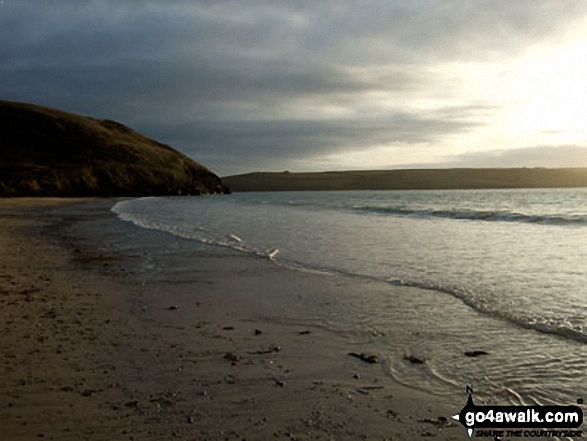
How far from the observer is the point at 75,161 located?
91.2 m

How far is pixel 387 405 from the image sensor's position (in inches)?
167

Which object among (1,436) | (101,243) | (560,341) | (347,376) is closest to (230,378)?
(347,376)

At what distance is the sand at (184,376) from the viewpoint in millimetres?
3793

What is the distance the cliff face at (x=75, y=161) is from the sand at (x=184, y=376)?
2683 inches

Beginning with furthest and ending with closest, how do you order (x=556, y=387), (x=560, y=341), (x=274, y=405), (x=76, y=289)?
(x=76, y=289) < (x=560, y=341) < (x=556, y=387) < (x=274, y=405)

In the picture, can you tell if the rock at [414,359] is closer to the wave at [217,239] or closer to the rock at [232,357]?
the rock at [232,357]

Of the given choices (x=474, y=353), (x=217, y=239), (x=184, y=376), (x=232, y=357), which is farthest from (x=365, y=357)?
(x=217, y=239)

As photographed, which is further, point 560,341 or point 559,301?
point 559,301

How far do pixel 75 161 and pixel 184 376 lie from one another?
94.6 meters

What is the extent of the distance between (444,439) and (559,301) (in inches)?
202

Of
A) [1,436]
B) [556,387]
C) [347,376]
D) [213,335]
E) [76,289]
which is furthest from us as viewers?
[76,289]

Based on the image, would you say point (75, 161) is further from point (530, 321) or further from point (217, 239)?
point (530, 321)

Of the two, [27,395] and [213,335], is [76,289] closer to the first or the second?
[213,335]

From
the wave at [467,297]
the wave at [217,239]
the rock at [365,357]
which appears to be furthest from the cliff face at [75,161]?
Result: the rock at [365,357]
